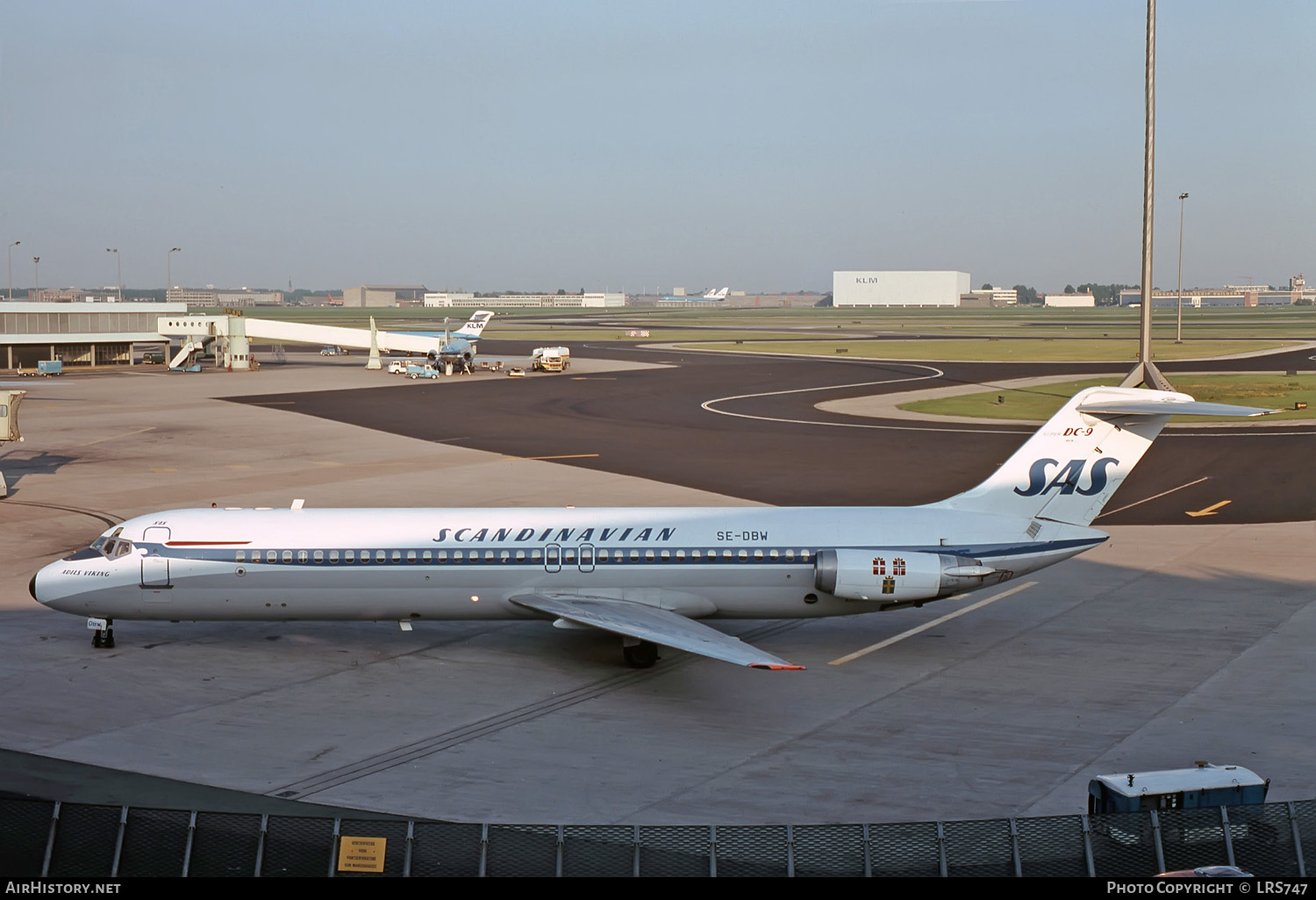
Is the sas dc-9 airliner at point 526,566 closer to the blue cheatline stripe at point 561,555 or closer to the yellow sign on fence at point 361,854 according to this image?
the blue cheatline stripe at point 561,555

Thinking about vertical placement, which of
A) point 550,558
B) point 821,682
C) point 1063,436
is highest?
point 1063,436

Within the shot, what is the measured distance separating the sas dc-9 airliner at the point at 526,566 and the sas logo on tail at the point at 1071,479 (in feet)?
3.72

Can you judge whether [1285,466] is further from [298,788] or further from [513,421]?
[298,788]

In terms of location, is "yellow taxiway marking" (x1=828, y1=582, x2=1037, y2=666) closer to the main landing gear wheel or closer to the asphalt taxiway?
the asphalt taxiway

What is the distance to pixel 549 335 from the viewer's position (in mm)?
180375

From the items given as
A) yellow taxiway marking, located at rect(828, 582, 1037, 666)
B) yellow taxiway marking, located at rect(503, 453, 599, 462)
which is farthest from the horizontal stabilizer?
yellow taxiway marking, located at rect(503, 453, 599, 462)

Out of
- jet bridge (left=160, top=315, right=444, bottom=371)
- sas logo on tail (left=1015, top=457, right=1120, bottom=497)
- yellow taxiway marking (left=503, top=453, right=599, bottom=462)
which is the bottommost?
yellow taxiway marking (left=503, top=453, right=599, bottom=462)

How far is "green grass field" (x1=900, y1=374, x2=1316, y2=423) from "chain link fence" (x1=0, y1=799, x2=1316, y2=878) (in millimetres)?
50730

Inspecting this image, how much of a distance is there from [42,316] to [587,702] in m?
98.4

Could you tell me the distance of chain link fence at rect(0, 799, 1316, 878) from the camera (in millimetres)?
11961

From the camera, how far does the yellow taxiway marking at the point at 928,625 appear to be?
944 inches

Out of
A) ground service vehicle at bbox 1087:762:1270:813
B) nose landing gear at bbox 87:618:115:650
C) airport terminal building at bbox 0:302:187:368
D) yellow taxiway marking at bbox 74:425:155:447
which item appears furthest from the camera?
airport terminal building at bbox 0:302:187:368

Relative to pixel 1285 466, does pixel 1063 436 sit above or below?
above

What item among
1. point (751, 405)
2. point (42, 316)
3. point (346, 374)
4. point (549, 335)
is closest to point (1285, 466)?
point (751, 405)
